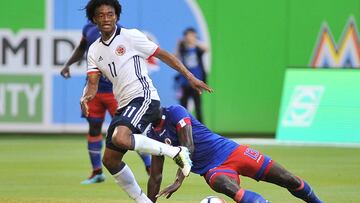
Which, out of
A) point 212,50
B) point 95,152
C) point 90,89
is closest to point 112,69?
point 90,89

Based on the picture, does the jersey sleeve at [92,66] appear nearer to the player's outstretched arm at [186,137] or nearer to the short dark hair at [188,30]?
the player's outstretched arm at [186,137]

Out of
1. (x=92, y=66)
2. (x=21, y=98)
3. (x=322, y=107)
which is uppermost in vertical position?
(x=92, y=66)

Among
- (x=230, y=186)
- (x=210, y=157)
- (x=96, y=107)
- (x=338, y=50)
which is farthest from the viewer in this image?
(x=338, y=50)

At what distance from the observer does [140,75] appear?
402 inches

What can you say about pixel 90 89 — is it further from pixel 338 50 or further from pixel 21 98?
pixel 338 50

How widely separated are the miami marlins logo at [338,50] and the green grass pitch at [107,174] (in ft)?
12.7

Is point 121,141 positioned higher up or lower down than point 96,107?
higher up

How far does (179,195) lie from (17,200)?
202cm

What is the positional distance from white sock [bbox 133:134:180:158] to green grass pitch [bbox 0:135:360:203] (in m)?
2.32

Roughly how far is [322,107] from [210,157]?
11153 millimetres

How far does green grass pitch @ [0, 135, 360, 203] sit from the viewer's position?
1241 cm

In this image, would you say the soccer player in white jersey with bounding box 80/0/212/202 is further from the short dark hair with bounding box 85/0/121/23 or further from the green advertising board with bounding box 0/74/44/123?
the green advertising board with bounding box 0/74/44/123

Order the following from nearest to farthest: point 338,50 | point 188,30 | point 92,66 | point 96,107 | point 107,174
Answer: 1. point 92,66
2. point 96,107
3. point 107,174
4. point 188,30
5. point 338,50

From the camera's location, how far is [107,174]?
15336 millimetres
